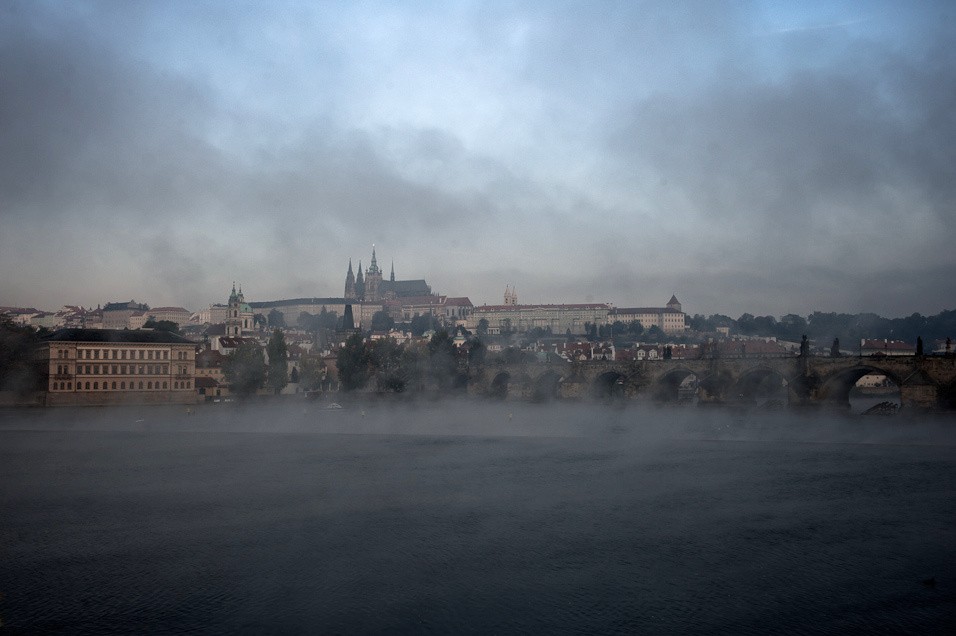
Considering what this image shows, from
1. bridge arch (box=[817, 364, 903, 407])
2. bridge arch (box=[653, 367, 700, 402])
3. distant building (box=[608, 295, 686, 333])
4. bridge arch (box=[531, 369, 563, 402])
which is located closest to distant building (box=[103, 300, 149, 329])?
bridge arch (box=[531, 369, 563, 402])

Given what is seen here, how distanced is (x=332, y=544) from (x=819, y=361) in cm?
3870

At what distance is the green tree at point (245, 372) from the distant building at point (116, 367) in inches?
123

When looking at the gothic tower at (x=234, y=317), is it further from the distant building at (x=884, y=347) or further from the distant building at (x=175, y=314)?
the distant building at (x=884, y=347)

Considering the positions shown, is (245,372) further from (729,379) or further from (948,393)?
(948,393)

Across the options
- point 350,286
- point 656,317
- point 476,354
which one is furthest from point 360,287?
point 476,354

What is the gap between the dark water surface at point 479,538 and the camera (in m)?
13.1

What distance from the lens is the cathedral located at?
7096 inches

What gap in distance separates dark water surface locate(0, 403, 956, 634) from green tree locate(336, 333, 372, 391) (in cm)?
3198

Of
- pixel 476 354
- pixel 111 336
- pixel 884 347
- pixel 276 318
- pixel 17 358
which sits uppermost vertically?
pixel 276 318

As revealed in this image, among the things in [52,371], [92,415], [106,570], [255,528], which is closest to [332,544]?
[255,528]

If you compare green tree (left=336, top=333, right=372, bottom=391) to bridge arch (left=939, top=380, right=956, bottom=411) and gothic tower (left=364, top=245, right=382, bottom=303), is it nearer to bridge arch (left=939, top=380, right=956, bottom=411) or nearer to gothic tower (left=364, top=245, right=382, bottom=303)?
bridge arch (left=939, top=380, right=956, bottom=411)

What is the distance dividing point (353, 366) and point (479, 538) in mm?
49981

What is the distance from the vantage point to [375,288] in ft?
632

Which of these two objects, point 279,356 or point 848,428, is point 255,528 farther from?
point 279,356
